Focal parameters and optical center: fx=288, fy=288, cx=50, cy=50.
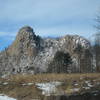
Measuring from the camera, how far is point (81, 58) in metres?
93.2

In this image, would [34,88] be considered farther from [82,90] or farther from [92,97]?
[92,97]

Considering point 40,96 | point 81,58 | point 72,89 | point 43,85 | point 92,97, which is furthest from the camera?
point 81,58

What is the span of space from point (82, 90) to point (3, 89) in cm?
515

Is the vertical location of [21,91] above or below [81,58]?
below

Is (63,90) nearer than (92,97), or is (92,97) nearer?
(92,97)

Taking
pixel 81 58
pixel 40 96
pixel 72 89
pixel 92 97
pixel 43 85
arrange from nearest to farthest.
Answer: pixel 92 97, pixel 40 96, pixel 72 89, pixel 43 85, pixel 81 58

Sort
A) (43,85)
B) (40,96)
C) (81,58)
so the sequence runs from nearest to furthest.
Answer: (40,96), (43,85), (81,58)

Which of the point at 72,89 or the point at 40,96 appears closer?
the point at 40,96

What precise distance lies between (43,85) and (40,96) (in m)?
2.44

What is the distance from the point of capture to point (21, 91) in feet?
51.3

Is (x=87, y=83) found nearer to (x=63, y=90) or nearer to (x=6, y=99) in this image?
(x=63, y=90)

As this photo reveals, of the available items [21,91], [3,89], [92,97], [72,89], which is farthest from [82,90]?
[3,89]

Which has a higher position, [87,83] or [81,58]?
[81,58]

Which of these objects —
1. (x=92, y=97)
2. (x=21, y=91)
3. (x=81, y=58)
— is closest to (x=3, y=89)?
(x=21, y=91)
